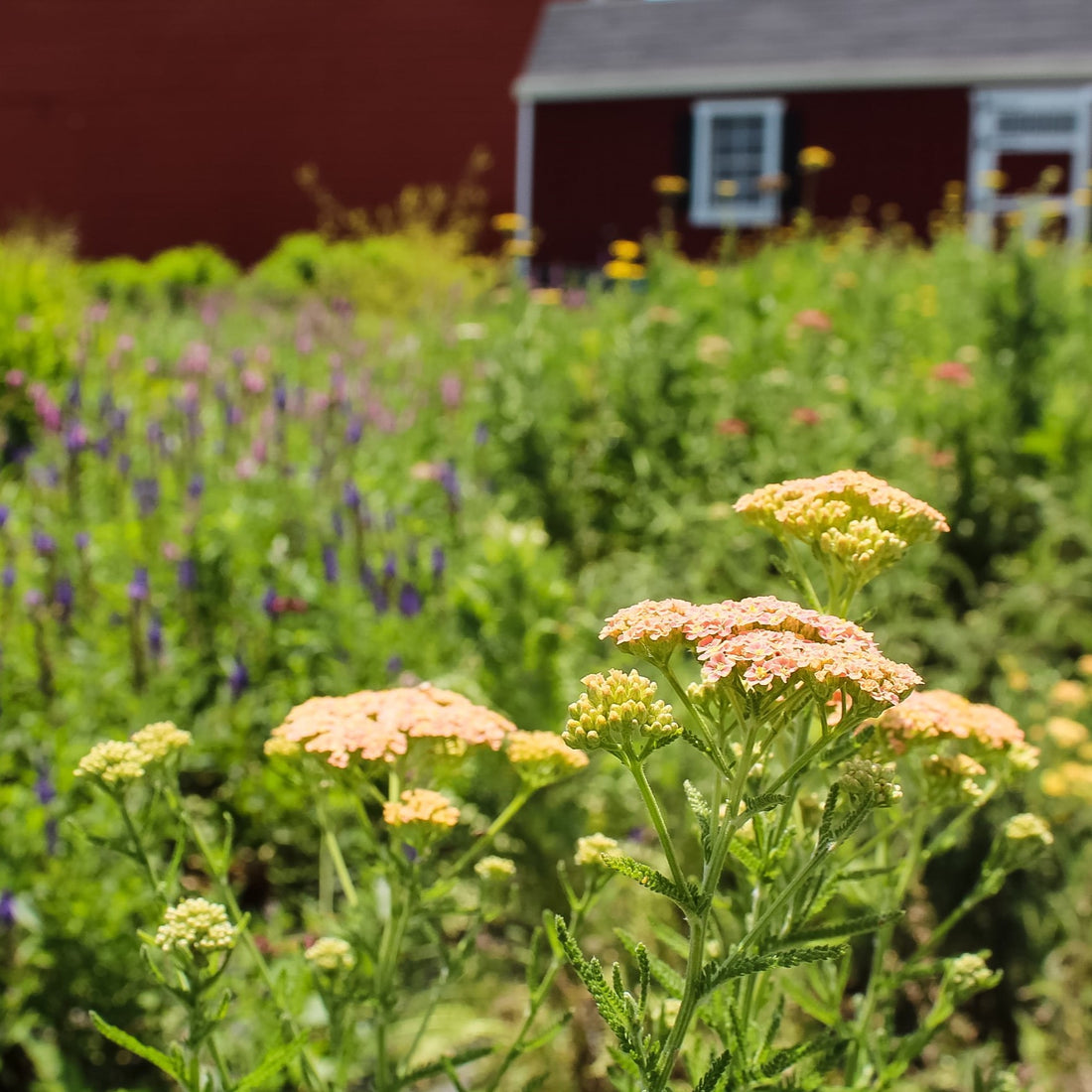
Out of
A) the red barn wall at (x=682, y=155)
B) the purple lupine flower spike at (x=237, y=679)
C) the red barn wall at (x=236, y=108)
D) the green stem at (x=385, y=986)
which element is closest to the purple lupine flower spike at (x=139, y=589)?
the purple lupine flower spike at (x=237, y=679)

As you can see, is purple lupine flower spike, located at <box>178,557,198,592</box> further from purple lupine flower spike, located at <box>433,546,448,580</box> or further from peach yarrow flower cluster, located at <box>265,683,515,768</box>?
peach yarrow flower cluster, located at <box>265,683,515,768</box>

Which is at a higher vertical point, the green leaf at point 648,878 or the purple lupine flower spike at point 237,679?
the green leaf at point 648,878

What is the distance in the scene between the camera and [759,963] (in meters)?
1.00

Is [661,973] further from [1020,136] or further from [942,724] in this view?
[1020,136]

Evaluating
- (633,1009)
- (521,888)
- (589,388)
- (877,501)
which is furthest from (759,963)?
(589,388)

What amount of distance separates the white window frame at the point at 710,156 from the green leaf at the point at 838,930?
17.4 metres

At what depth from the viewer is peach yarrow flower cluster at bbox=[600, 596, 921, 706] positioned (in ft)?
3.20

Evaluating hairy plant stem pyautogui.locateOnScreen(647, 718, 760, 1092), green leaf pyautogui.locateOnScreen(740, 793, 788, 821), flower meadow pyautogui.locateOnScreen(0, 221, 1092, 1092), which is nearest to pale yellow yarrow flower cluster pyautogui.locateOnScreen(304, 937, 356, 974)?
flower meadow pyautogui.locateOnScreen(0, 221, 1092, 1092)

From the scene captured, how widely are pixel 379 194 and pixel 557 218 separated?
2713 millimetres

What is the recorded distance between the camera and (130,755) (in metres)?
1.46

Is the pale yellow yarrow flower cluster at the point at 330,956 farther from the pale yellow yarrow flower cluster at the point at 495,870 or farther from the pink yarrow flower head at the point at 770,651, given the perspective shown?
the pink yarrow flower head at the point at 770,651

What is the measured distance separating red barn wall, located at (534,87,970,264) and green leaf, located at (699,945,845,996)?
17.4 metres

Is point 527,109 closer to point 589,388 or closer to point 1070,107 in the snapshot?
point 1070,107

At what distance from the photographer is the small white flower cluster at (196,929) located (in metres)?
1.24
